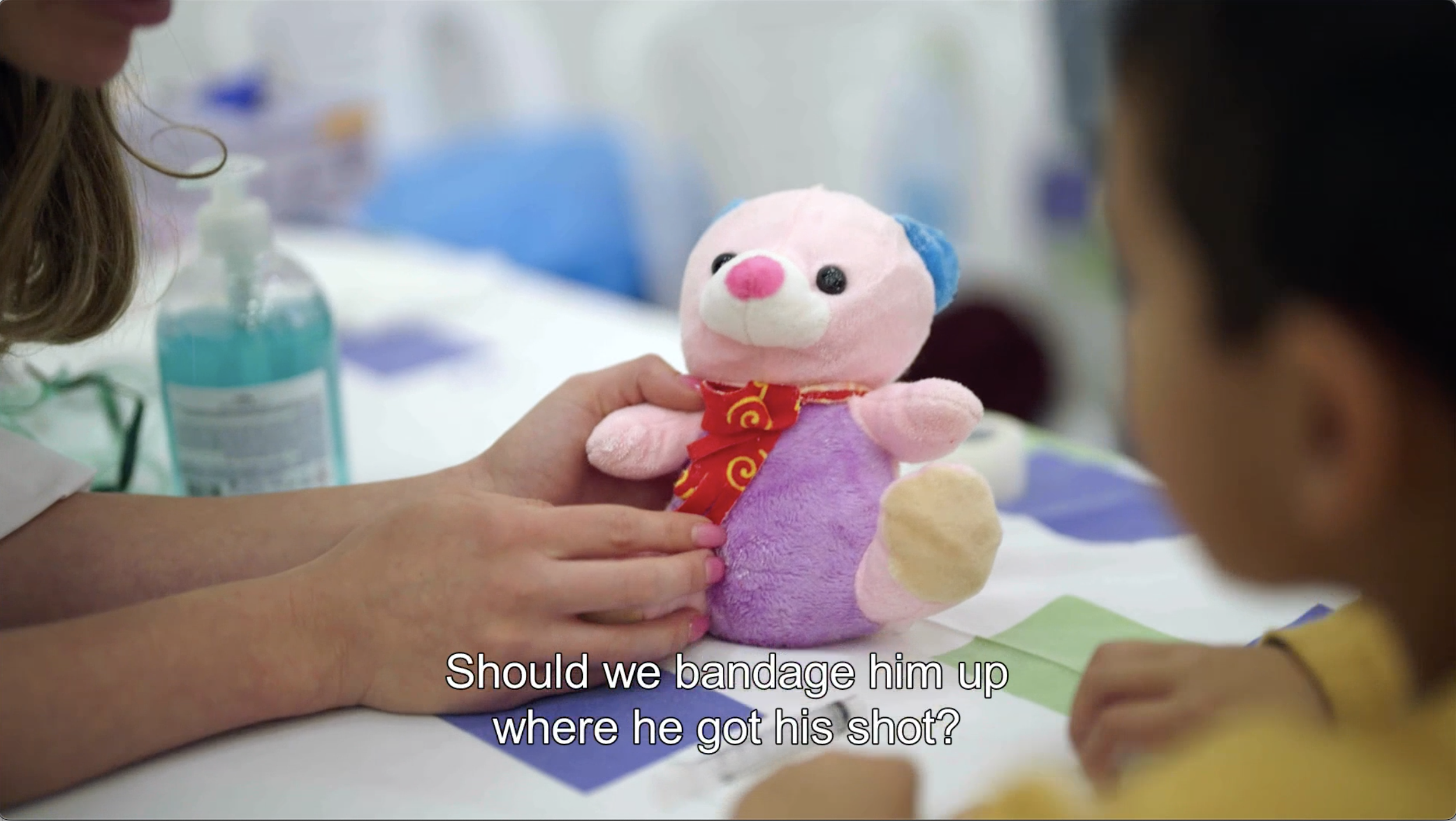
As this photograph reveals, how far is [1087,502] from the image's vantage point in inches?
32.3

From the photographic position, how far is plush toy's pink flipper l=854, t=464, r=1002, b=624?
1.77 ft

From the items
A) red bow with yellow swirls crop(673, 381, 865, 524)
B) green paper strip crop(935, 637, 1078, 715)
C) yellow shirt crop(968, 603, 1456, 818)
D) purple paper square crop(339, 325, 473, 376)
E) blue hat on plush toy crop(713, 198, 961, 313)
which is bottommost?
yellow shirt crop(968, 603, 1456, 818)

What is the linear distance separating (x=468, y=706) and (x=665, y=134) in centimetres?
140

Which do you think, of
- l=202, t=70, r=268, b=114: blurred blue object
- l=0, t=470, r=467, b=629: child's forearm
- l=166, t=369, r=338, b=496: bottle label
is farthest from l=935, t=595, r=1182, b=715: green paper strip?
l=202, t=70, r=268, b=114: blurred blue object

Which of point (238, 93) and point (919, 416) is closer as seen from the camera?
point (919, 416)

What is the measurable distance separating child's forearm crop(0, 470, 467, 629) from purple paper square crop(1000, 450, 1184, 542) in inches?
14.3

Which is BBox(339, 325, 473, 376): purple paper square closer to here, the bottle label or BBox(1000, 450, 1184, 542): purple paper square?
the bottle label

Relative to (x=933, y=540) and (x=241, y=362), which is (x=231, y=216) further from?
(x=933, y=540)

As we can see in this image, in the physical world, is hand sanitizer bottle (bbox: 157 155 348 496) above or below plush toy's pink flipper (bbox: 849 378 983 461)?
above

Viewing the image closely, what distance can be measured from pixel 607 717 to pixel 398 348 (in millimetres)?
678

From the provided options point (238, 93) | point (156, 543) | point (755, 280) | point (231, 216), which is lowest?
point (156, 543)

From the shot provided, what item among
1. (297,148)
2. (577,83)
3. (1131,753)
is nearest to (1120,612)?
(1131,753)

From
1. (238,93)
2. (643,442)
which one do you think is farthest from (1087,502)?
(238,93)

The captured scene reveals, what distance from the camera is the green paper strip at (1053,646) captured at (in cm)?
57
